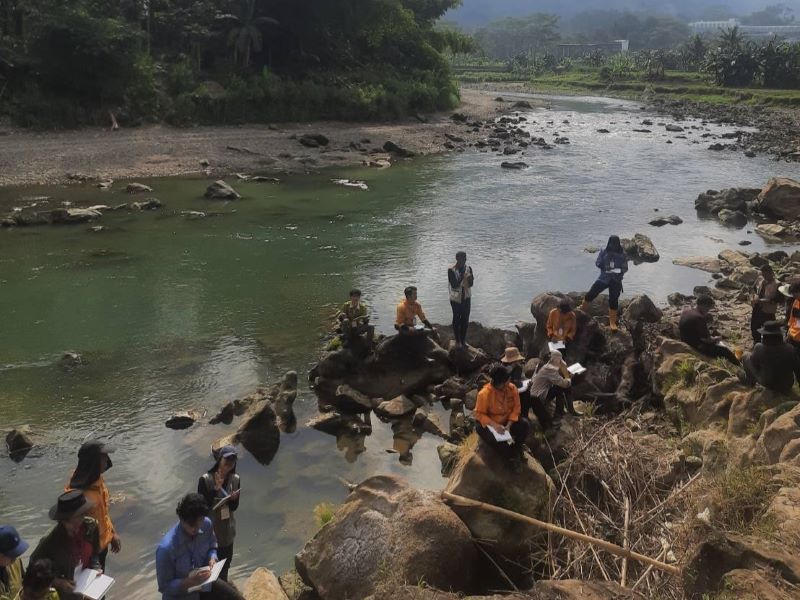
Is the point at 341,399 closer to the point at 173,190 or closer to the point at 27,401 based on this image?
the point at 27,401

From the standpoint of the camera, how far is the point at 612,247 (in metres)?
15.5

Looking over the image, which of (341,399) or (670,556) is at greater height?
(670,556)

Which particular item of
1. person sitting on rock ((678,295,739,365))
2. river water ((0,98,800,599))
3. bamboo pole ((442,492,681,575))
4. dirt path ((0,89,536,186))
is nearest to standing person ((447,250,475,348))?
river water ((0,98,800,599))

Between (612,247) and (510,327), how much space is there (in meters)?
3.25

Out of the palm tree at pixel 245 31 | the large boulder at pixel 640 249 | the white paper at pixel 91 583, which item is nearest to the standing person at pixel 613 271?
the large boulder at pixel 640 249

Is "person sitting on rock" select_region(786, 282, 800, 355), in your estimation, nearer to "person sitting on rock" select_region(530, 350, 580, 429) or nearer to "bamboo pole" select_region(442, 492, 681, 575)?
"person sitting on rock" select_region(530, 350, 580, 429)

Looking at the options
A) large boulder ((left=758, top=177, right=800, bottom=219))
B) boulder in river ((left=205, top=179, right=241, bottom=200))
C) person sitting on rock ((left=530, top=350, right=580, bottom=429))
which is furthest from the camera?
boulder in river ((left=205, top=179, right=241, bottom=200))

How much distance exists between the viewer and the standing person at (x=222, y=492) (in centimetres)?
694

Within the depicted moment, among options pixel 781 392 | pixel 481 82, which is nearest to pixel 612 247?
pixel 781 392

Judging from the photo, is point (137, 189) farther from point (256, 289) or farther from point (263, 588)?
point (263, 588)

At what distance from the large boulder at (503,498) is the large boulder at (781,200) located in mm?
24811

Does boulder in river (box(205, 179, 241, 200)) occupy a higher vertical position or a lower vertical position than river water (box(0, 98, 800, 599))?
higher

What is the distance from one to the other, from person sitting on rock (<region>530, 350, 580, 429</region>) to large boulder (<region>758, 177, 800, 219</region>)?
875 inches

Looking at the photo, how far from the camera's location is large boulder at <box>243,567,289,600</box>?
7359 mm
